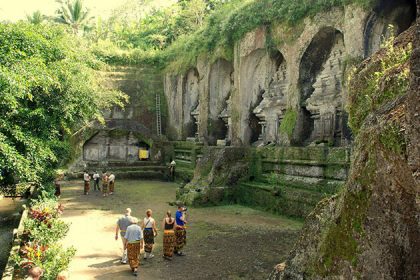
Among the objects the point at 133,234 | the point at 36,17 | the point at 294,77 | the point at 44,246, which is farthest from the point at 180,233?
the point at 36,17

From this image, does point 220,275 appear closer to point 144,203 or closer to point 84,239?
point 84,239

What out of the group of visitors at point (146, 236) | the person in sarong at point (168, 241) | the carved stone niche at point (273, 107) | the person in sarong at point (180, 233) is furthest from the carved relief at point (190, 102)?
the person in sarong at point (168, 241)

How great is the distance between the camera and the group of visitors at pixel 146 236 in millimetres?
7336

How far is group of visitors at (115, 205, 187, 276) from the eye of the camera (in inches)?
289

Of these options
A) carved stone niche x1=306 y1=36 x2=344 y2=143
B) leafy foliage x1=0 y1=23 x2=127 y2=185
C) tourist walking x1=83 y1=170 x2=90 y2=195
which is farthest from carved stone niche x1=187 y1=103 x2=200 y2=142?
carved stone niche x1=306 y1=36 x2=344 y2=143

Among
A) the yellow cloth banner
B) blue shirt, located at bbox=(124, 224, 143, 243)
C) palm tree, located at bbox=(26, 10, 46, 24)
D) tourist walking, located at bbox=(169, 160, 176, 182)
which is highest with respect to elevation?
palm tree, located at bbox=(26, 10, 46, 24)

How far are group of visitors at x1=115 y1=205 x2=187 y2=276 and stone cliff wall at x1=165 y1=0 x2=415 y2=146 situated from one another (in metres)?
6.24

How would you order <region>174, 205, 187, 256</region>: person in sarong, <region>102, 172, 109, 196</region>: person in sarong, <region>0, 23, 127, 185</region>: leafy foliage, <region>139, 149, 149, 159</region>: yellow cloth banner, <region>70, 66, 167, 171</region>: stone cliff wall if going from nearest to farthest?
<region>174, 205, 187, 256</region>: person in sarong → <region>0, 23, 127, 185</region>: leafy foliage → <region>102, 172, 109, 196</region>: person in sarong → <region>70, 66, 167, 171</region>: stone cliff wall → <region>139, 149, 149, 159</region>: yellow cloth banner

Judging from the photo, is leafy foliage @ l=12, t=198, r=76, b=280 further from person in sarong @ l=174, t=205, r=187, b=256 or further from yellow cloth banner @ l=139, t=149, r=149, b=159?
yellow cloth banner @ l=139, t=149, r=149, b=159

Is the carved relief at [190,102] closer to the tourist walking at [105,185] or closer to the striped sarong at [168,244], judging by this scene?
the tourist walking at [105,185]

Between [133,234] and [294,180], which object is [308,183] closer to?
[294,180]

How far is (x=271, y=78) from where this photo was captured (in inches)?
659

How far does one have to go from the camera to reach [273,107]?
53.7ft

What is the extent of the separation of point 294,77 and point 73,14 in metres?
29.3
